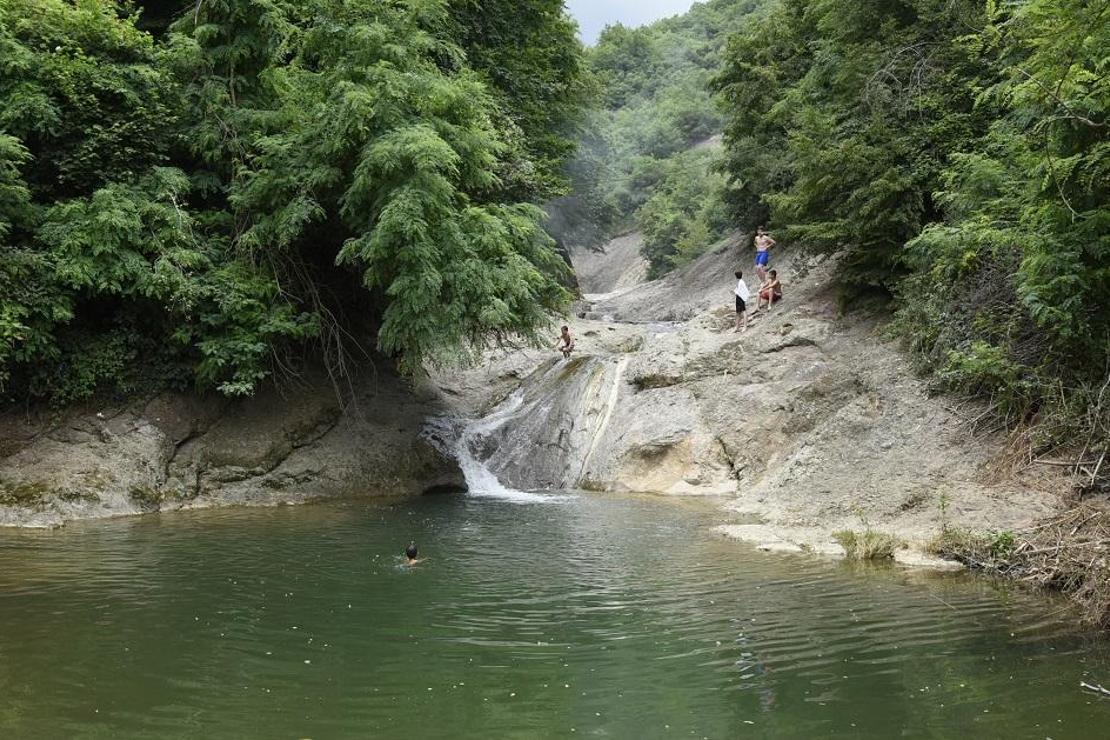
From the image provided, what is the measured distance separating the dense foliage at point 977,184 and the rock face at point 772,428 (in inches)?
42.8

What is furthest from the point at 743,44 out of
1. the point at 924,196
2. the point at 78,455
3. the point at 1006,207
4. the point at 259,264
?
the point at 78,455

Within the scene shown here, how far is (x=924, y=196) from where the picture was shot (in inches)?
705

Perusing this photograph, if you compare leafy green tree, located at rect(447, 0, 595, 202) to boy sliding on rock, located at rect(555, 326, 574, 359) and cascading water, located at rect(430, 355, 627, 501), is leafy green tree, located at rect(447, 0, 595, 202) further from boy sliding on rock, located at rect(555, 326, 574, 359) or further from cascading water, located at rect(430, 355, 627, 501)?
cascading water, located at rect(430, 355, 627, 501)

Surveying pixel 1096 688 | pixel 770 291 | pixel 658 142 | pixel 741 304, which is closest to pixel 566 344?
pixel 741 304

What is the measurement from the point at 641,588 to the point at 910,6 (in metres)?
16.6

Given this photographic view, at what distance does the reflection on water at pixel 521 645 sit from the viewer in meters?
6.03

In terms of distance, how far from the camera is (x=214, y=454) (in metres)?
17.6

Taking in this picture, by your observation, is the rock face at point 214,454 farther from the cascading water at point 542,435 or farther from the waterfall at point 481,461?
the cascading water at point 542,435

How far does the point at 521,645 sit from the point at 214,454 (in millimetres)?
11802

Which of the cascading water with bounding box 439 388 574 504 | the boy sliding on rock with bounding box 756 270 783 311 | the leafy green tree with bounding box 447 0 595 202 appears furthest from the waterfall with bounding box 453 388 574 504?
the boy sliding on rock with bounding box 756 270 783 311

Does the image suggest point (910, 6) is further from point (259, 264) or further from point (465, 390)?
point (259, 264)

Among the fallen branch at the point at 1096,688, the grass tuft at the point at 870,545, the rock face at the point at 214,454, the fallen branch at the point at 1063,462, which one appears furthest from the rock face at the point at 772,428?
the fallen branch at the point at 1096,688

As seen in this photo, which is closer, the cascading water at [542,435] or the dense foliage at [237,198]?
the dense foliage at [237,198]

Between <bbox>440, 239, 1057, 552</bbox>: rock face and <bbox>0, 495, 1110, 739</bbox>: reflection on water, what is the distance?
2508 mm
